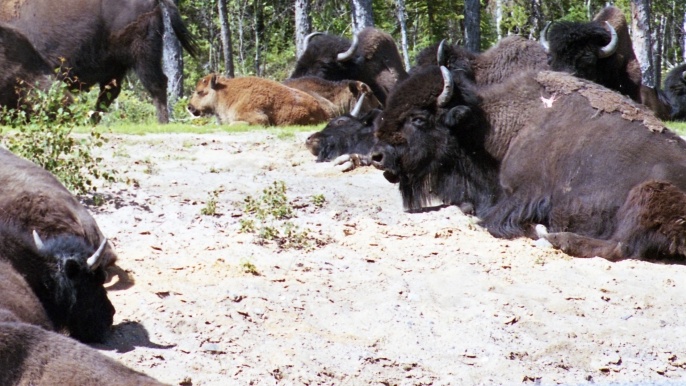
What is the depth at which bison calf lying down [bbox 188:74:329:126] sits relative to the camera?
14.9m

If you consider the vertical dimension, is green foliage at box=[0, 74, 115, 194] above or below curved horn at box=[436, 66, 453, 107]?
below

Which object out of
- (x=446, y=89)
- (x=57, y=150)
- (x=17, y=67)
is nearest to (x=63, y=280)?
(x=57, y=150)

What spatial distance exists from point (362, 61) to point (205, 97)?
2.93 meters

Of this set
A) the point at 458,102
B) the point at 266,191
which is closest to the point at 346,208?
the point at 266,191

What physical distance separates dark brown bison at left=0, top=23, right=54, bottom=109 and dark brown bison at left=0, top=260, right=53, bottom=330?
707 centimetres

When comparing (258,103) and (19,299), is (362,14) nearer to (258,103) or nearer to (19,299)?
(258,103)

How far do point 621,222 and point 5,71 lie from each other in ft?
26.0

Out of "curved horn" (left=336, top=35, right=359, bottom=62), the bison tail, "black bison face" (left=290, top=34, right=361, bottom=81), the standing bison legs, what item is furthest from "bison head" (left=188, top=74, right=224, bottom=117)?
the standing bison legs

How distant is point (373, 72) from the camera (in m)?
17.6

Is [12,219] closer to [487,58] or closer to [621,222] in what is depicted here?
[621,222]

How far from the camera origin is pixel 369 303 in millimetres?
6773

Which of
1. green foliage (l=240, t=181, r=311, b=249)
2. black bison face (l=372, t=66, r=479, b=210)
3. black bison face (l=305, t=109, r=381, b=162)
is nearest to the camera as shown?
green foliage (l=240, t=181, r=311, b=249)

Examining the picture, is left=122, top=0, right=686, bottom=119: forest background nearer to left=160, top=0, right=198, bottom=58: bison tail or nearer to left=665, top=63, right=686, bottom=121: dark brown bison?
left=665, top=63, right=686, bottom=121: dark brown bison

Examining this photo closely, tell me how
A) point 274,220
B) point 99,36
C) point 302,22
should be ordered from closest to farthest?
point 274,220, point 99,36, point 302,22
